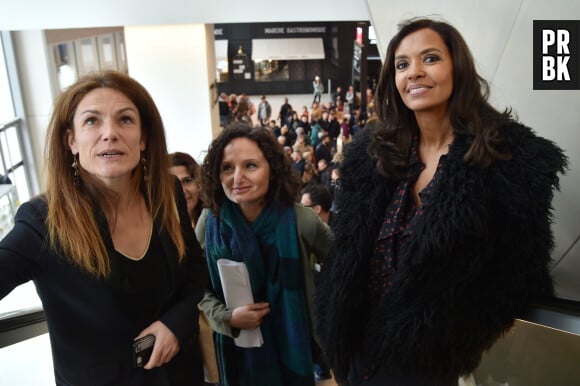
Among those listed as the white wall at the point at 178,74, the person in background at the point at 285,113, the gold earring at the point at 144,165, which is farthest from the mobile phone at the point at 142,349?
the person in background at the point at 285,113

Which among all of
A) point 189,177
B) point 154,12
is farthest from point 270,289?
point 154,12

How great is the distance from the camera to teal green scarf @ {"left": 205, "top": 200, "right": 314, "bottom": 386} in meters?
1.94

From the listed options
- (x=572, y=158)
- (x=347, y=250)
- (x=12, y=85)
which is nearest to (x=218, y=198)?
(x=347, y=250)

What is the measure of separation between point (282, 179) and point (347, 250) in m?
0.49

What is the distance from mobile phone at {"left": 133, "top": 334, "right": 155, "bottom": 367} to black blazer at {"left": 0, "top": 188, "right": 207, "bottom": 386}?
2 cm

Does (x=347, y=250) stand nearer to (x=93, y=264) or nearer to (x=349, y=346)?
(x=349, y=346)

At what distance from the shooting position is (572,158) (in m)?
2.32

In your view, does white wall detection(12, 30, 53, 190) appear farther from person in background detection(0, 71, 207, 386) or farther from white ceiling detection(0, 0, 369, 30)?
person in background detection(0, 71, 207, 386)

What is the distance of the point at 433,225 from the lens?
55.1 inches

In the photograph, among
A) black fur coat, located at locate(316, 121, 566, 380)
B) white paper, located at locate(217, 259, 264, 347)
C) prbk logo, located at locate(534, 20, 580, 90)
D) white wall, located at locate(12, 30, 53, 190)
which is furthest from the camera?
white wall, located at locate(12, 30, 53, 190)

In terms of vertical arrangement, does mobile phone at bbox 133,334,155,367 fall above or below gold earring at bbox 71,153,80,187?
below

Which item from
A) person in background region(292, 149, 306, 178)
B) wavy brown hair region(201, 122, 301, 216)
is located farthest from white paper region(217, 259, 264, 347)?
person in background region(292, 149, 306, 178)

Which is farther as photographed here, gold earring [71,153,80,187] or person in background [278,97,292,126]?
person in background [278,97,292,126]

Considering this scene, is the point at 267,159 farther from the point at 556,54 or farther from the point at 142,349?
the point at 556,54
